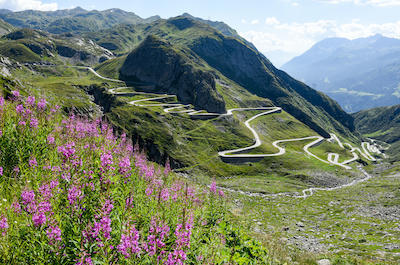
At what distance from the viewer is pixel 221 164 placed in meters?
120

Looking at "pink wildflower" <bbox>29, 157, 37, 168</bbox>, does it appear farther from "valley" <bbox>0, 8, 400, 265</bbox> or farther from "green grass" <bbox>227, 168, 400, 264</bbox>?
"green grass" <bbox>227, 168, 400, 264</bbox>

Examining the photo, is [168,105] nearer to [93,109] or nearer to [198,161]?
[93,109]

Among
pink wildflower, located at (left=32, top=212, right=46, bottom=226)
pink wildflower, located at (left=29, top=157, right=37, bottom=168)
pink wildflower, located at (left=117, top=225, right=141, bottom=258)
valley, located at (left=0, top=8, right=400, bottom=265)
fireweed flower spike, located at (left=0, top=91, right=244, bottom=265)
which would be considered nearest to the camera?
pink wildflower, located at (left=117, top=225, right=141, bottom=258)

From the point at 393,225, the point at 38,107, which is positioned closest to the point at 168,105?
the point at 393,225

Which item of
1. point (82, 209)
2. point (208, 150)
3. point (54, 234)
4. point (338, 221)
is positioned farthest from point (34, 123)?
point (208, 150)

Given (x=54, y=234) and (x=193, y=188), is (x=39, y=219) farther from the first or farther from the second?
(x=193, y=188)

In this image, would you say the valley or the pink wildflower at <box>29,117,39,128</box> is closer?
the valley

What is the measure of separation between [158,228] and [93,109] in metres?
124

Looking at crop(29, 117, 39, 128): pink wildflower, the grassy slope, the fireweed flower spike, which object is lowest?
the grassy slope

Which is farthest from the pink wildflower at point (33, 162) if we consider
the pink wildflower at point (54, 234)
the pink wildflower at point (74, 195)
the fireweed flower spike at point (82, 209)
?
the pink wildflower at point (54, 234)

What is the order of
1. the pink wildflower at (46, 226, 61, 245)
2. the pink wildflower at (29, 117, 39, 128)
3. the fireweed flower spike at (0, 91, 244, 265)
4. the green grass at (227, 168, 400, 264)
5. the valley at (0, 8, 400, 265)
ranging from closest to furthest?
the pink wildflower at (46, 226, 61, 245) → the fireweed flower spike at (0, 91, 244, 265) → the valley at (0, 8, 400, 265) → the pink wildflower at (29, 117, 39, 128) → the green grass at (227, 168, 400, 264)

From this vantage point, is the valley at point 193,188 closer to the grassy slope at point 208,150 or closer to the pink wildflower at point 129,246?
the pink wildflower at point 129,246

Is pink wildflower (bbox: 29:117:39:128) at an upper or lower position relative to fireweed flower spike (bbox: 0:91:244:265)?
upper

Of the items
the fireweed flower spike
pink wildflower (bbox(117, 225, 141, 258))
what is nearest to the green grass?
the fireweed flower spike
